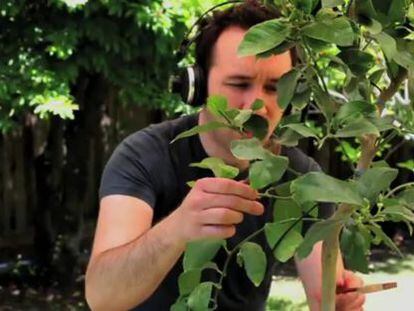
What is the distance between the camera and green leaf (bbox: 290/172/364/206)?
94cm

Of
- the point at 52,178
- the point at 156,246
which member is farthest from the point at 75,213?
the point at 156,246

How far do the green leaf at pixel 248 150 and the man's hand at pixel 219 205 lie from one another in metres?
0.15

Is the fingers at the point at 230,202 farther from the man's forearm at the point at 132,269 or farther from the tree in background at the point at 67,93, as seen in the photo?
the tree in background at the point at 67,93

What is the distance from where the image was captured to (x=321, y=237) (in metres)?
1.02

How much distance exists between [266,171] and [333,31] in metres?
0.20

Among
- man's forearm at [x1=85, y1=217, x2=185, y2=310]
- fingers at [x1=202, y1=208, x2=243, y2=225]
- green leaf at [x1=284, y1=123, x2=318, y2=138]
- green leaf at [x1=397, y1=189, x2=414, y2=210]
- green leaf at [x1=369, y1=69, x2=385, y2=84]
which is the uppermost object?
green leaf at [x1=369, y1=69, x2=385, y2=84]

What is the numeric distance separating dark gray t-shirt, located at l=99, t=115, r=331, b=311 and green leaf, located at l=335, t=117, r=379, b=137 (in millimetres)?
842

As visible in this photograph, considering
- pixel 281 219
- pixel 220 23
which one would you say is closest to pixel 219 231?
→ pixel 281 219

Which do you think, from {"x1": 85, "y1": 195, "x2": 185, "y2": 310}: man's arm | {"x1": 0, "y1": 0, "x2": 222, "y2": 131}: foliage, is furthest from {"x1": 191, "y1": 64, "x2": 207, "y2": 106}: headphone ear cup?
{"x1": 0, "y1": 0, "x2": 222, "y2": 131}: foliage

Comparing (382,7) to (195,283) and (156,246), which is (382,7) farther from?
(156,246)

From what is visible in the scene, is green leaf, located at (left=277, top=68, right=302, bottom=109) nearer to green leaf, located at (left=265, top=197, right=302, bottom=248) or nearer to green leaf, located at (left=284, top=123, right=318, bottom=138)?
green leaf, located at (left=284, top=123, right=318, bottom=138)

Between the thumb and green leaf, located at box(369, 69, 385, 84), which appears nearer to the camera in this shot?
green leaf, located at box(369, 69, 385, 84)

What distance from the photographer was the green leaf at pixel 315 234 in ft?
3.32

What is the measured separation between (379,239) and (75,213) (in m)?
4.89
